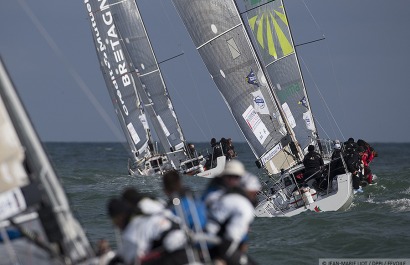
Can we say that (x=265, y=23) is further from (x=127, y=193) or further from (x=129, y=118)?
(x=127, y=193)

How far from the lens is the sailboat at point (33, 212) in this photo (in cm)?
569

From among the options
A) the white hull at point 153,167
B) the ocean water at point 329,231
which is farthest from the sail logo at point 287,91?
the white hull at point 153,167

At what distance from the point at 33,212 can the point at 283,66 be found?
17946 mm

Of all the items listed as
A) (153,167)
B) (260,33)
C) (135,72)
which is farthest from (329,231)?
(135,72)

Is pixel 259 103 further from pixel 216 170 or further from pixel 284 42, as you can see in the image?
pixel 216 170

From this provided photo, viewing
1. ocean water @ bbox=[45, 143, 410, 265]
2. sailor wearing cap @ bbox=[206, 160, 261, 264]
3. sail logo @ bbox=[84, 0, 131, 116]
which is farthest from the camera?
sail logo @ bbox=[84, 0, 131, 116]

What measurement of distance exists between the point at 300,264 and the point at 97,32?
18887 mm

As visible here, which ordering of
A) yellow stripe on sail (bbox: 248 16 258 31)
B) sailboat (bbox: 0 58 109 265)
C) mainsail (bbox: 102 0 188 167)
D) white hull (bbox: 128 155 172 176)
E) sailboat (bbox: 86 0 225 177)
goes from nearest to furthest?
sailboat (bbox: 0 58 109 265)
yellow stripe on sail (bbox: 248 16 258 31)
white hull (bbox: 128 155 172 176)
sailboat (bbox: 86 0 225 177)
mainsail (bbox: 102 0 188 167)

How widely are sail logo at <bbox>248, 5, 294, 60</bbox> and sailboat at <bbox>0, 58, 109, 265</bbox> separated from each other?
17.2 meters

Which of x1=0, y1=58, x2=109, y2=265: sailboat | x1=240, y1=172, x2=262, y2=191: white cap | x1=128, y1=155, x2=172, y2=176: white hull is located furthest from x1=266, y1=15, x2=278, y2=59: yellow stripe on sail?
x1=240, y1=172, x2=262, y2=191: white cap

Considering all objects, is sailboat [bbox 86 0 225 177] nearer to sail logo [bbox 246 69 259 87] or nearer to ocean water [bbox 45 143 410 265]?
sail logo [bbox 246 69 259 87]

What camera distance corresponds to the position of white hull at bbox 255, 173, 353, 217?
15.5 metres

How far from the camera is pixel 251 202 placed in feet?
17.9

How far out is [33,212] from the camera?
19.6ft
